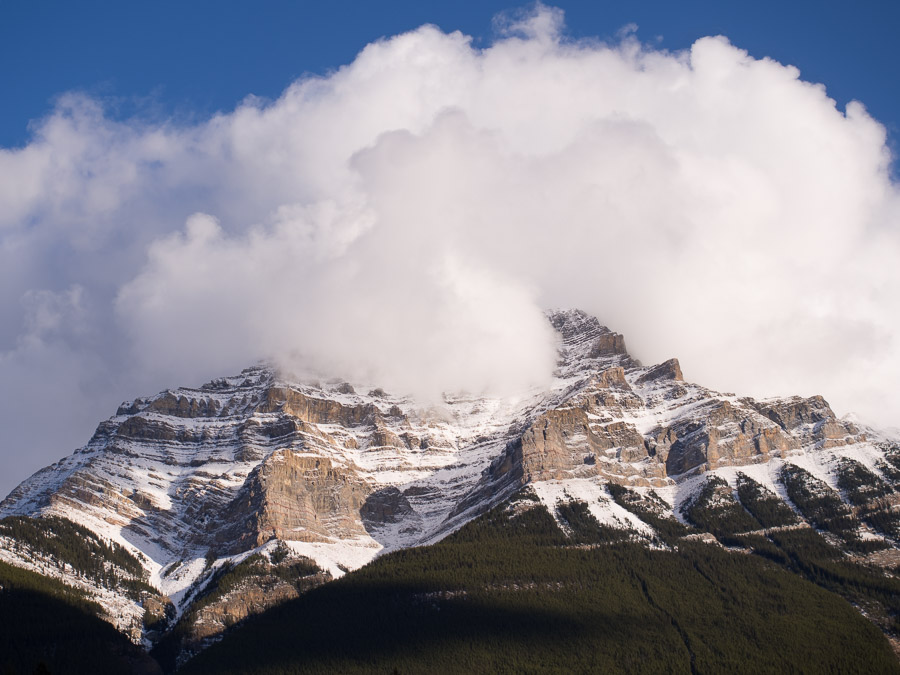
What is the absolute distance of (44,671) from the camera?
128 meters
